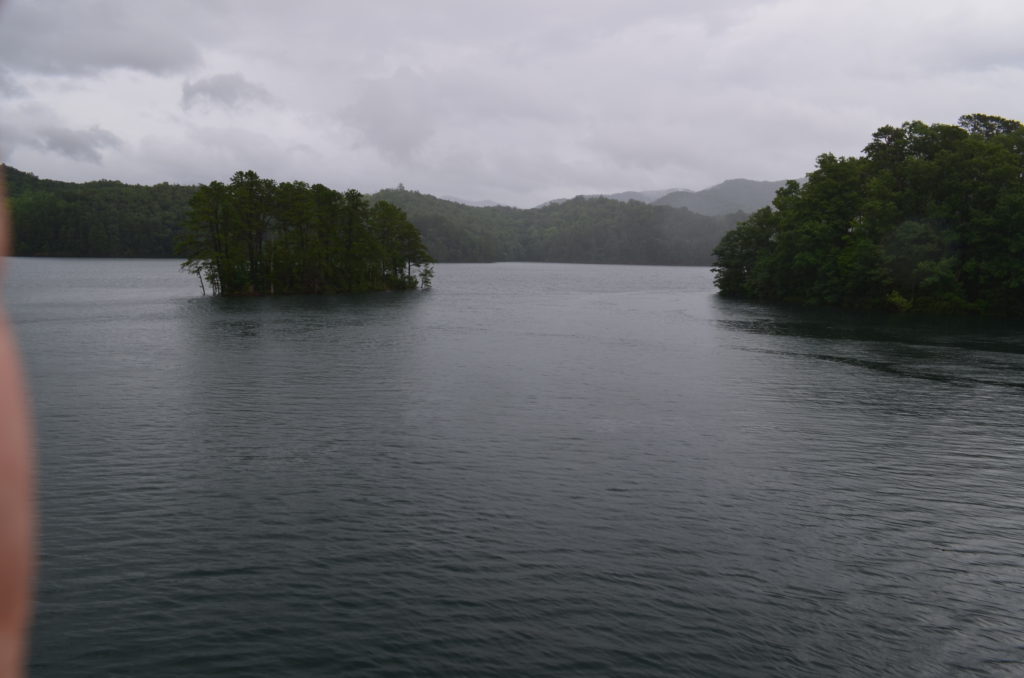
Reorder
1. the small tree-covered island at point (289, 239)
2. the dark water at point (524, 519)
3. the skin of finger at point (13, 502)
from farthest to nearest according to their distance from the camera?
the small tree-covered island at point (289, 239) < the dark water at point (524, 519) < the skin of finger at point (13, 502)

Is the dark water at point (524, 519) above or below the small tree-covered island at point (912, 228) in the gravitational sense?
below

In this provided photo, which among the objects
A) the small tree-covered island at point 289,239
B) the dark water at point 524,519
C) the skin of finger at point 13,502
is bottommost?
the dark water at point 524,519

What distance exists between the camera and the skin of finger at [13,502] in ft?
3.08

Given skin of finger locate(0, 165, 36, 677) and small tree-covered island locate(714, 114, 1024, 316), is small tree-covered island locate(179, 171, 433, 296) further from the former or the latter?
skin of finger locate(0, 165, 36, 677)

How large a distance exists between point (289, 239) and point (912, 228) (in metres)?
82.5

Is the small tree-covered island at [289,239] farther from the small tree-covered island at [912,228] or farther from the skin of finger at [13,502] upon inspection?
the skin of finger at [13,502]

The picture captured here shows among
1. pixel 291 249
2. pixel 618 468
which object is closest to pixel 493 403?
pixel 618 468

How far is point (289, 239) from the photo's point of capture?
371 feet

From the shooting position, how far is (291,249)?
112 metres

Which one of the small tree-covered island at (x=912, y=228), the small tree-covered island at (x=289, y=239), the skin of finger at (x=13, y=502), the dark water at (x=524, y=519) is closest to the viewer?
the skin of finger at (x=13, y=502)

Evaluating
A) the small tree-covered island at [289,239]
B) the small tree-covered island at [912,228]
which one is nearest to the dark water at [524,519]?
the small tree-covered island at [912,228]

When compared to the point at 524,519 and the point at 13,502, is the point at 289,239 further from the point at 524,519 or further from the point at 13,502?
the point at 13,502

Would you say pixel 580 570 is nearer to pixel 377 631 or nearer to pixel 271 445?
pixel 377 631

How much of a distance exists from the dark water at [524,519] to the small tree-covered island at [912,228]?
48079 millimetres
